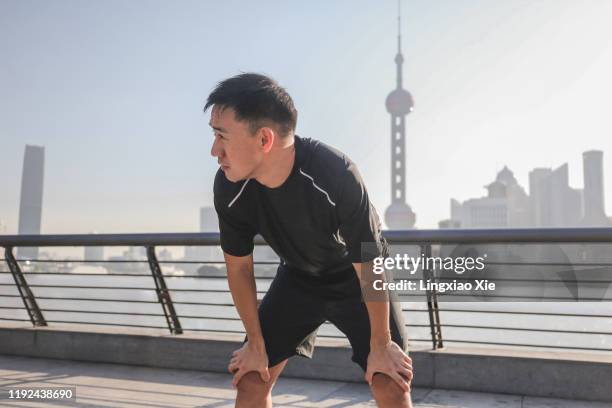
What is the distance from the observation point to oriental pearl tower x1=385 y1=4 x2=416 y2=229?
164625 millimetres

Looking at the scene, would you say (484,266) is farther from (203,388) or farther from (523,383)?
(203,388)

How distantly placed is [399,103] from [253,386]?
17651 cm

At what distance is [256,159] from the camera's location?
79.6 inches

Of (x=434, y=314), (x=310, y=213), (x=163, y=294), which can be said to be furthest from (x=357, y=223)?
(x=163, y=294)

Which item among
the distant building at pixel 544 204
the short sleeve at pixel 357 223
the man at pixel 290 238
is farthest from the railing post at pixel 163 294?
the distant building at pixel 544 204

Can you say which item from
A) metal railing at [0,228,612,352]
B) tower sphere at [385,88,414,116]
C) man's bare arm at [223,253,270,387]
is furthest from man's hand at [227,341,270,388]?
tower sphere at [385,88,414,116]

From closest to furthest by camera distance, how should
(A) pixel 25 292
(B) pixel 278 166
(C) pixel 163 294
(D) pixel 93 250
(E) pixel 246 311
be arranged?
(B) pixel 278 166, (E) pixel 246 311, (C) pixel 163 294, (A) pixel 25 292, (D) pixel 93 250

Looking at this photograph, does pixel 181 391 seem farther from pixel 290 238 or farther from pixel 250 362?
pixel 290 238

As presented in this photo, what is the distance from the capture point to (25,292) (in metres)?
5.62

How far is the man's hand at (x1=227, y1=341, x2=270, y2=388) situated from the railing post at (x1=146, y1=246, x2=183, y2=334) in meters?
2.93

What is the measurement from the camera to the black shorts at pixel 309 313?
89.4 inches

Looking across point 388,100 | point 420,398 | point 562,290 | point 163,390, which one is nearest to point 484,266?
point 562,290

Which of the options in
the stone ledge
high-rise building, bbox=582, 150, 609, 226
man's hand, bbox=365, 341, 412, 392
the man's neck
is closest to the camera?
man's hand, bbox=365, 341, 412, 392

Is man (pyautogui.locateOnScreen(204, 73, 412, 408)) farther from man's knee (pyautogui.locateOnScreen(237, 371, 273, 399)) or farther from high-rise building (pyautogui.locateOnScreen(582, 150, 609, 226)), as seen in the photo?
high-rise building (pyautogui.locateOnScreen(582, 150, 609, 226))
